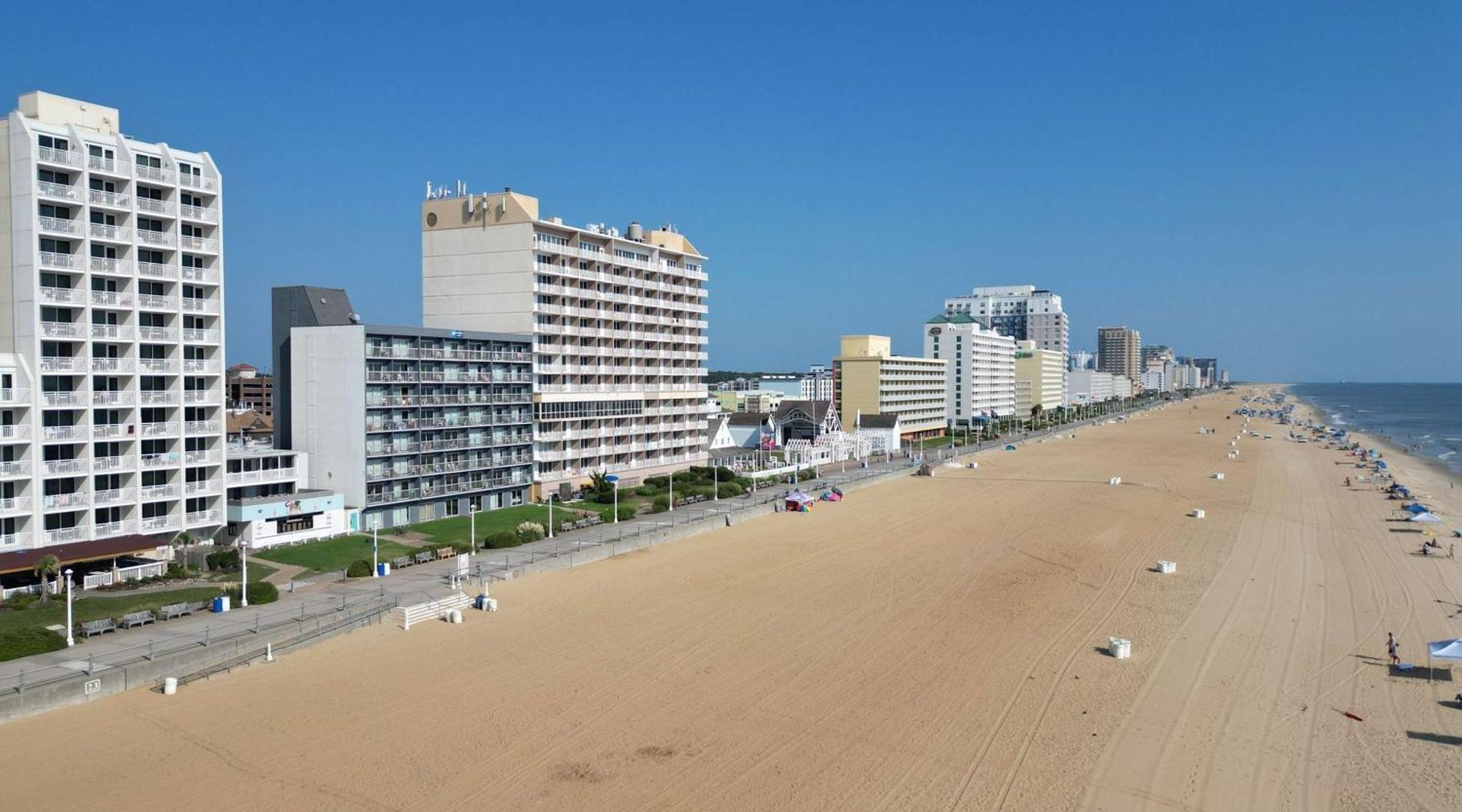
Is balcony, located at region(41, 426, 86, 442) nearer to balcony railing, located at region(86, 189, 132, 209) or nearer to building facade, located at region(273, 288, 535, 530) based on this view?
balcony railing, located at region(86, 189, 132, 209)

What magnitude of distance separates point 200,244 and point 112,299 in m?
4.65

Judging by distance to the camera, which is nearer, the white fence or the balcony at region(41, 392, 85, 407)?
the white fence

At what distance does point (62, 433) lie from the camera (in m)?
35.3

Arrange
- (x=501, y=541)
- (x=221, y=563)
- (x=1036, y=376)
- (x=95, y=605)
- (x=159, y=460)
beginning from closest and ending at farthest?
1. (x=95, y=605)
2. (x=221, y=563)
3. (x=159, y=460)
4. (x=501, y=541)
5. (x=1036, y=376)

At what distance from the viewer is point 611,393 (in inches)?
2584

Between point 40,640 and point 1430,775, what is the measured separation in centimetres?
3666

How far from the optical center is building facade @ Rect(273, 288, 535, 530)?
157 feet

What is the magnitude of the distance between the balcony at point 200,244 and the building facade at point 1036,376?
149934 mm

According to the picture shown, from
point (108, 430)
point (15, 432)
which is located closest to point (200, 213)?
point (108, 430)

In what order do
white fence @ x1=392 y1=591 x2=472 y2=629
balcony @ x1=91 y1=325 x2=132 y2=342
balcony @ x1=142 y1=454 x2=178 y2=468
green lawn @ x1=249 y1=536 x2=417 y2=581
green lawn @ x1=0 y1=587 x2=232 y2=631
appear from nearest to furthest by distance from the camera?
green lawn @ x1=0 y1=587 x2=232 y2=631
white fence @ x1=392 y1=591 x2=472 y2=629
balcony @ x1=91 y1=325 x2=132 y2=342
balcony @ x1=142 y1=454 x2=178 y2=468
green lawn @ x1=249 y1=536 x2=417 y2=581

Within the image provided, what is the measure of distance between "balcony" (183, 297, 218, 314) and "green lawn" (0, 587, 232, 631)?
12819 millimetres

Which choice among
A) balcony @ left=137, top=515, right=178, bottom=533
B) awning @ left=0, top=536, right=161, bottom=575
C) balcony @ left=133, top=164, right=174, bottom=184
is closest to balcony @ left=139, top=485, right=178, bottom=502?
balcony @ left=137, top=515, right=178, bottom=533

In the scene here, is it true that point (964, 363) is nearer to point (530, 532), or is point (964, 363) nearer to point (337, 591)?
point (530, 532)

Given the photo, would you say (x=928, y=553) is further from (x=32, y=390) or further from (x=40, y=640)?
(x=32, y=390)
